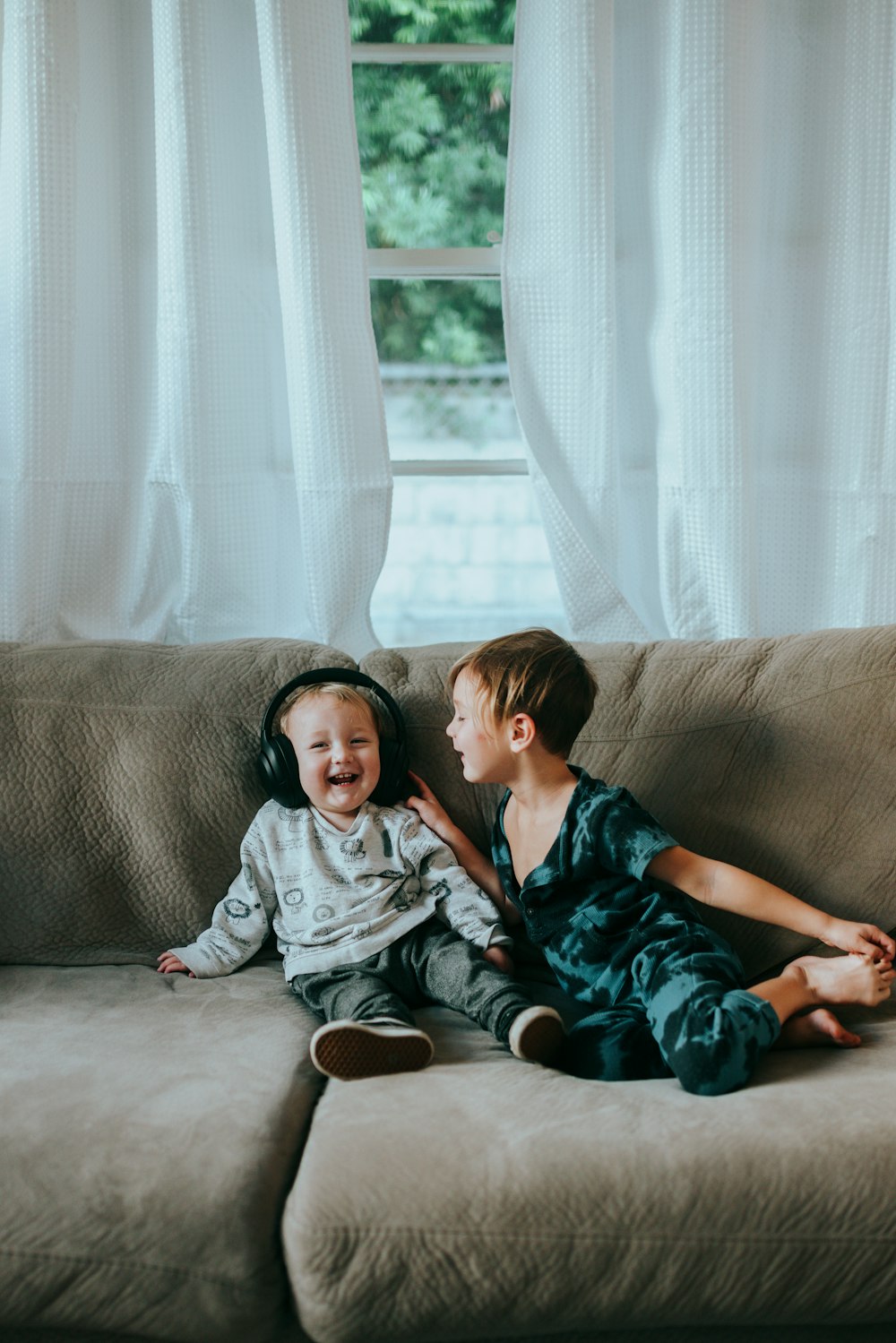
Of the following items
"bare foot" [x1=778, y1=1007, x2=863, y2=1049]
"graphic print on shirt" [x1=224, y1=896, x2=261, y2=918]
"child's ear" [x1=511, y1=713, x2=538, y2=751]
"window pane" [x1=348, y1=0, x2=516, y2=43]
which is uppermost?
"window pane" [x1=348, y1=0, x2=516, y2=43]

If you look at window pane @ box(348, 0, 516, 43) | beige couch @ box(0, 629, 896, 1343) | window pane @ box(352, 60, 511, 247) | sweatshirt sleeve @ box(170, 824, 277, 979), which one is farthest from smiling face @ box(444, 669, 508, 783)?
window pane @ box(348, 0, 516, 43)

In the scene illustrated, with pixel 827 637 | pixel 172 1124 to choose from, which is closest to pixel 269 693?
pixel 172 1124

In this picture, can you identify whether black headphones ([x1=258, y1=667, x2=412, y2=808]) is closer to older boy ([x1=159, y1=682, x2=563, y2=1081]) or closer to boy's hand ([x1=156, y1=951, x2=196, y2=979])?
older boy ([x1=159, y1=682, x2=563, y2=1081])

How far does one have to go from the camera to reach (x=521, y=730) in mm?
1548

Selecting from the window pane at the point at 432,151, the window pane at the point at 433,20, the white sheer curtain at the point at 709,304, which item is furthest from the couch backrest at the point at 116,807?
the window pane at the point at 433,20

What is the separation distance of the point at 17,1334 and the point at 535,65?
6.38ft

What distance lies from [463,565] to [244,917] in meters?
0.89

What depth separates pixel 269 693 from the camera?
1716mm

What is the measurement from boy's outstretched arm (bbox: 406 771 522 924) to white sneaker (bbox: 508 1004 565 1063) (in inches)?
10.3

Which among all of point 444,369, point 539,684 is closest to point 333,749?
point 539,684

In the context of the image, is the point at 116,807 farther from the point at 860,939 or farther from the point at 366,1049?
the point at 860,939

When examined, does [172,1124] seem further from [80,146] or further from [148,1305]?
[80,146]

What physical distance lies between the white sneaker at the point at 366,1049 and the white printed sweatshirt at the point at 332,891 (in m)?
0.27

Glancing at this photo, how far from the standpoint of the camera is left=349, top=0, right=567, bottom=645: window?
83.6 inches
